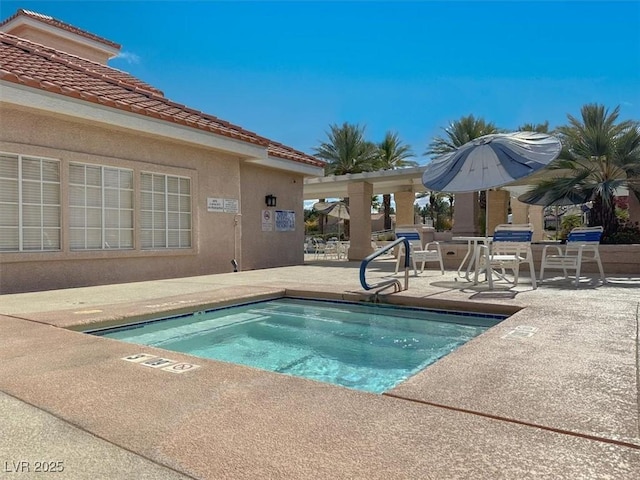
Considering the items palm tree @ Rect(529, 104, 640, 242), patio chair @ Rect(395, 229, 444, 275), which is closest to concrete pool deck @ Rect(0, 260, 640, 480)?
patio chair @ Rect(395, 229, 444, 275)

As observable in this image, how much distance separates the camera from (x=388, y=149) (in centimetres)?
3028

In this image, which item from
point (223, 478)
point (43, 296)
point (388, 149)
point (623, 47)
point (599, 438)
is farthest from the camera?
point (388, 149)

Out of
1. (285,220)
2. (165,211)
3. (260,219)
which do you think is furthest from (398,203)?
(165,211)

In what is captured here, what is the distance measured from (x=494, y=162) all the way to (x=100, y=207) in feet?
27.8

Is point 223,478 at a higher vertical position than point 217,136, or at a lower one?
lower

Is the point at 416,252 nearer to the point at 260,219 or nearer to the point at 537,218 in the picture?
the point at 260,219

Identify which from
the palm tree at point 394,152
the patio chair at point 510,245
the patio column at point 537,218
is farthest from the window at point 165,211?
the palm tree at point 394,152

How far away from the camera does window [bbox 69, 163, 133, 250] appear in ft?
31.7

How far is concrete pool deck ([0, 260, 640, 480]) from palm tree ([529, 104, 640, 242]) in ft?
31.9

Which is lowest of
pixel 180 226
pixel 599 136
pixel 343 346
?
pixel 343 346

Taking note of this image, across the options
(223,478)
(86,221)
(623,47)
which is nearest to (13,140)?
(86,221)

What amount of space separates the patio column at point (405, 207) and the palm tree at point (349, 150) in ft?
18.3

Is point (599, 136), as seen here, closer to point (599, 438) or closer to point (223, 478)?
point (599, 438)

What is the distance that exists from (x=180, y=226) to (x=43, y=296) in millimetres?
4458
